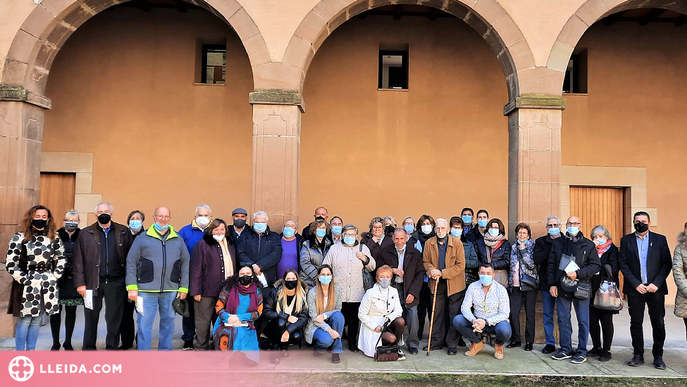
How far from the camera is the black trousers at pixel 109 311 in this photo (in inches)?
230

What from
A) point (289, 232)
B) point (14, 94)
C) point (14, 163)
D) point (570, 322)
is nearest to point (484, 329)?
point (570, 322)

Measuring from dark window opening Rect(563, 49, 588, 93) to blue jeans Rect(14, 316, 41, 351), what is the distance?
9075 mm

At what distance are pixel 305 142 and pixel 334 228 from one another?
10.8ft

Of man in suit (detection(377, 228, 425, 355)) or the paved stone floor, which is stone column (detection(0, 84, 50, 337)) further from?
man in suit (detection(377, 228, 425, 355))

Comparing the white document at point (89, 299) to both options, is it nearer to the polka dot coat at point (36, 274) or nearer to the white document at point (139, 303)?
the polka dot coat at point (36, 274)

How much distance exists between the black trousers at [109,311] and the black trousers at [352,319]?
8.26 feet

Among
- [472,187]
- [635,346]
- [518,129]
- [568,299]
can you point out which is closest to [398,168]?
[472,187]

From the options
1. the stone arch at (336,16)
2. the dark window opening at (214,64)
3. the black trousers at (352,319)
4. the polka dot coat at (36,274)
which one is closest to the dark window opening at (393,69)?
the stone arch at (336,16)

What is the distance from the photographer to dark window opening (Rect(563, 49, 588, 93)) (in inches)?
380

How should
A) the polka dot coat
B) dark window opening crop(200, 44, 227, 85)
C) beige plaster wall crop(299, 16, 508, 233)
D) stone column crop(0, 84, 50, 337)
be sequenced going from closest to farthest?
the polka dot coat
stone column crop(0, 84, 50, 337)
beige plaster wall crop(299, 16, 508, 233)
dark window opening crop(200, 44, 227, 85)

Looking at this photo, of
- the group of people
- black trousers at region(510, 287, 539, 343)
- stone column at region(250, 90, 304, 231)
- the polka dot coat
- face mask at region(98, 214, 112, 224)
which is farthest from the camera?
stone column at region(250, 90, 304, 231)

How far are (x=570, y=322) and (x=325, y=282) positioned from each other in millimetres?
2823

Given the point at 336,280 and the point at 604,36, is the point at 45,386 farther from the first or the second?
the point at 604,36

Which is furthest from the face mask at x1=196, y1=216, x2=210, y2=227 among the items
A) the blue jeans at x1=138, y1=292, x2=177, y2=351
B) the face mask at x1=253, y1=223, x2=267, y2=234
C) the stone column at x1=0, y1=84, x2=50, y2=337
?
the stone column at x1=0, y1=84, x2=50, y2=337
